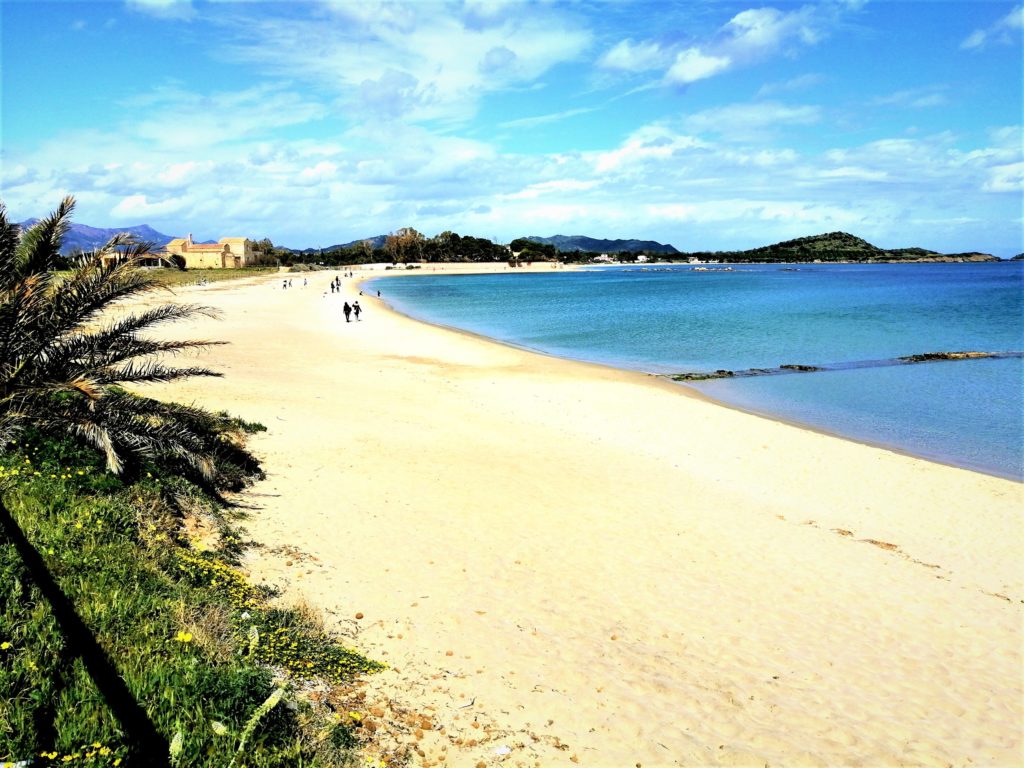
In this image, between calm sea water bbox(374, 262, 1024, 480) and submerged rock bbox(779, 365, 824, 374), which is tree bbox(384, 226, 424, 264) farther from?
submerged rock bbox(779, 365, 824, 374)

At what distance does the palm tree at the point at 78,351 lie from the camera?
755cm

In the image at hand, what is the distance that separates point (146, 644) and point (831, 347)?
33.9 meters

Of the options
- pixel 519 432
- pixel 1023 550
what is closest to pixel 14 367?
pixel 519 432

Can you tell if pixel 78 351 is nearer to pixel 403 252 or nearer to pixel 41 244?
pixel 41 244

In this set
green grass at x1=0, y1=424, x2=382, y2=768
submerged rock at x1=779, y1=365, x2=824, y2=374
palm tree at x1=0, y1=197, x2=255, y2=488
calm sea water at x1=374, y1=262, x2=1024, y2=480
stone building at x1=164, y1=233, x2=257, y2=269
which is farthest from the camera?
stone building at x1=164, y1=233, x2=257, y2=269

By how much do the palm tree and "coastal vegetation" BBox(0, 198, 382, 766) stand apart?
2 centimetres

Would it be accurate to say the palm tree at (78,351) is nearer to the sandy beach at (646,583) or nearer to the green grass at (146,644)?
the green grass at (146,644)

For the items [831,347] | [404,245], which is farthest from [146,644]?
[404,245]

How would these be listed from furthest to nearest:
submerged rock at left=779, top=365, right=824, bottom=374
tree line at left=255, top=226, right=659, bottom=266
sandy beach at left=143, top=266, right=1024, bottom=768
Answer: tree line at left=255, top=226, right=659, bottom=266
submerged rock at left=779, top=365, right=824, bottom=374
sandy beach at left=143, top=266, right=1024, bottom=768

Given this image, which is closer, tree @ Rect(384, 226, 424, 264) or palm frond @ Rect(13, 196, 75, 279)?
palm frond @ Rect(13, 196, 75, 279)

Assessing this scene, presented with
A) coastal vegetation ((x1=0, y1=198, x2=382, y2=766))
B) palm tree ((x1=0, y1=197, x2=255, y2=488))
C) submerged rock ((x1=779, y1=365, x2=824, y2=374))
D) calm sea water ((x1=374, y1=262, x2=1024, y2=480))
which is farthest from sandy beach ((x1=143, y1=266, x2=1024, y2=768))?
submerged rock ((x1=779, y1=365, x2=824, y2=374))

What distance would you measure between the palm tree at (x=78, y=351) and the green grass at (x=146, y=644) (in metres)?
0.65

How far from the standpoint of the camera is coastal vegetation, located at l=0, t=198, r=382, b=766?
3.78 metres

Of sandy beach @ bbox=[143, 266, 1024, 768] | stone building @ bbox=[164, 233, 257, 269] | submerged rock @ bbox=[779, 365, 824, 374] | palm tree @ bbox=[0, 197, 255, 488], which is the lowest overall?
sandy beach @ bbox=[143, 266, 1024, 768]
